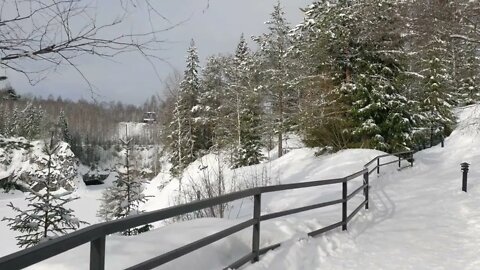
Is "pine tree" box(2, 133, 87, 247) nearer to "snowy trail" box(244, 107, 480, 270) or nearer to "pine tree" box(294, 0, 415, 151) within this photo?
"snowy trail" box(244, 107, 480, 270)

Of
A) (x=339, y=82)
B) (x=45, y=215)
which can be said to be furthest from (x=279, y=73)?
→ (x=45, y=215)

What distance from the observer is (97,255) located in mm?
2754

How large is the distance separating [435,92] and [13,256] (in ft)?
137

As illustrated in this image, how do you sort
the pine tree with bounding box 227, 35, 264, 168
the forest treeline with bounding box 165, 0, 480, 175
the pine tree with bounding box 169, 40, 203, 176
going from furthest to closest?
the pine tree with bounding box 169, 40, 203, 176, the pine tree with bounding box 227, 35, 264, 168, the forest treeline with bounding box 165, 0, 480, 175

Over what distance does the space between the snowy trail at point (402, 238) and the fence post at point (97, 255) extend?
259cm

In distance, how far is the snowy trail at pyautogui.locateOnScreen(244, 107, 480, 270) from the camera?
603 cm

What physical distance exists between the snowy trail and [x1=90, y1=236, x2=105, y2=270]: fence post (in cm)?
259

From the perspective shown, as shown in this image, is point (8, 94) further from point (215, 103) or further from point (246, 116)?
point (215, 103)

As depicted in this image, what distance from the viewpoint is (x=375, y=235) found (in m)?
7.91

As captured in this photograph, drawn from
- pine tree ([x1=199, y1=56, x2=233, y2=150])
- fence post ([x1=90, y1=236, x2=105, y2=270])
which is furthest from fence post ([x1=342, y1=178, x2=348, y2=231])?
pine tree ([x1=199, y1=56, x2=233, y2=150])

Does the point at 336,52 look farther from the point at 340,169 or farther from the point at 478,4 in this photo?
the point at 478,4

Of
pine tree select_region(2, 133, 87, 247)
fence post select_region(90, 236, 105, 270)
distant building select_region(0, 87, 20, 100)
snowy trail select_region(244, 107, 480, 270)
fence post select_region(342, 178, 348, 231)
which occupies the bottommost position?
pine tree select_region(2, 133, 87, 247)

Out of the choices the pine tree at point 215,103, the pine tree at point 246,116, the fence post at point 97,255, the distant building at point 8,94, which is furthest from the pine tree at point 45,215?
the pine tree at point 215,103

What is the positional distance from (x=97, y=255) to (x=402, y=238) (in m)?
6.30
